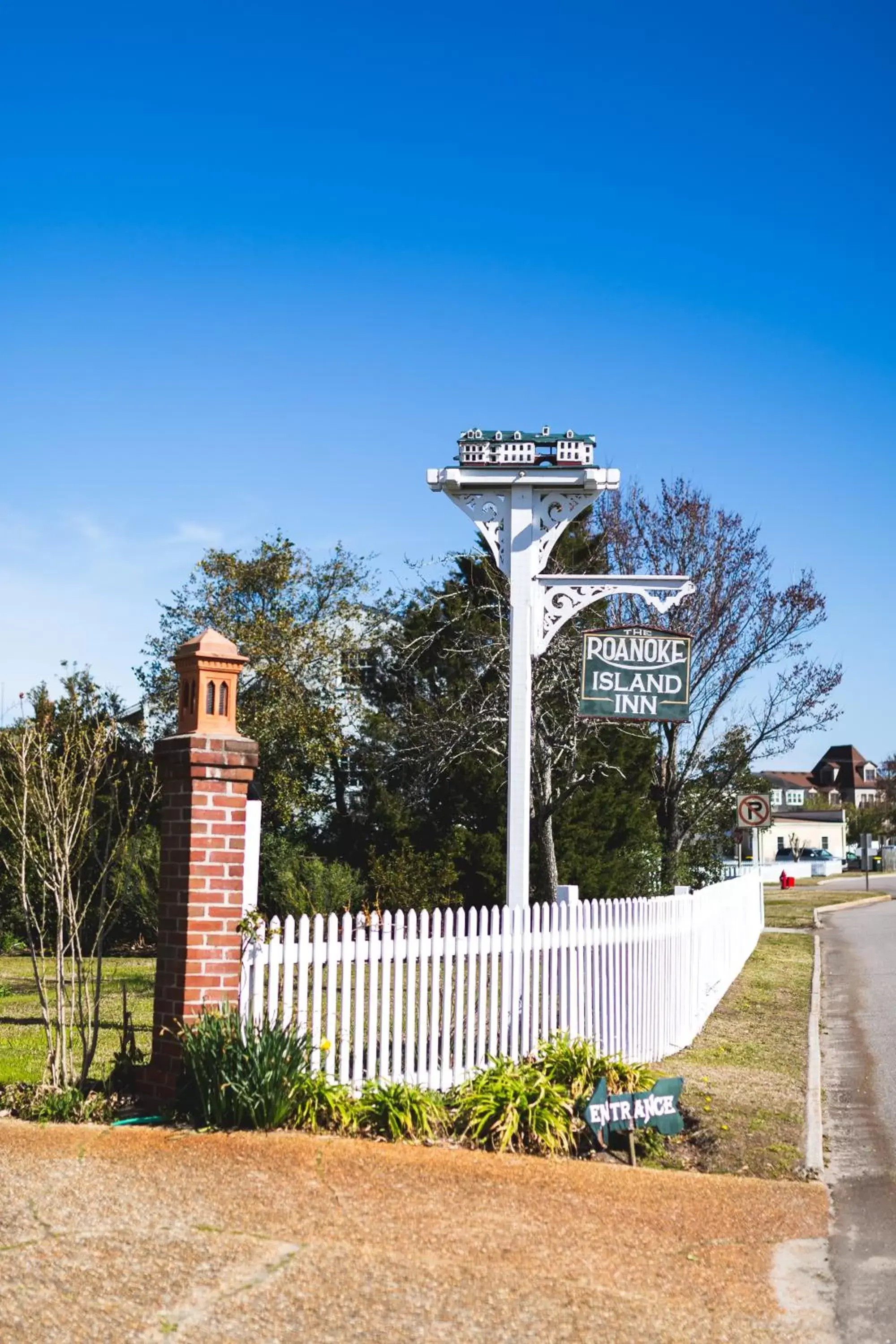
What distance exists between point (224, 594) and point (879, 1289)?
22686 mm

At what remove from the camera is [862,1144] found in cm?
843

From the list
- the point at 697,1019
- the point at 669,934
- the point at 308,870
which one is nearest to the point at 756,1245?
the point at 669,934

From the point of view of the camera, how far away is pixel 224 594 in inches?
1057

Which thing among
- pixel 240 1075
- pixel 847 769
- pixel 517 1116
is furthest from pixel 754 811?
pixel 847 769

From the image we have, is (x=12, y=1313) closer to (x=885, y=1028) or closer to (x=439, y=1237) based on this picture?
(x=439, y=1237)

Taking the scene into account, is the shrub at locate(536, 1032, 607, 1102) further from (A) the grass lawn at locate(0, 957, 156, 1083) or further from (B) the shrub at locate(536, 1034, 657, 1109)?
(A) the grass lawn at locate(0, 957, 156, 1083)

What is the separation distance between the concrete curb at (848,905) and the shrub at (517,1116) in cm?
2505

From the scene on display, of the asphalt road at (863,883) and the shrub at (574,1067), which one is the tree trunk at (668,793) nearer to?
the shrub at (574,1067)

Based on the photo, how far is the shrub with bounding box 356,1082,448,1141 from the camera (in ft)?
24.3

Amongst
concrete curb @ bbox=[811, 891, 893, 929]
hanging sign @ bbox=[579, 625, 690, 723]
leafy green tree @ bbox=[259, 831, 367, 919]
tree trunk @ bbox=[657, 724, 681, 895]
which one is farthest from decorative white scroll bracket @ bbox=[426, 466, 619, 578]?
concrete curb @ bbox=[811, 891, 893, 929]

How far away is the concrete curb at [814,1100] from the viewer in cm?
760

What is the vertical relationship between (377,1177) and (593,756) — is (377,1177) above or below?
below

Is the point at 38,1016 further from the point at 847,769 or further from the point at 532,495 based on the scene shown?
the point at 847,769

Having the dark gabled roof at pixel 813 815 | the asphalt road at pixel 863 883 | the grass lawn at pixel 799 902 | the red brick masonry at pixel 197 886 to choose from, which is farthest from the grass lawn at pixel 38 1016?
the dark gabled roof at pixel 813 815
